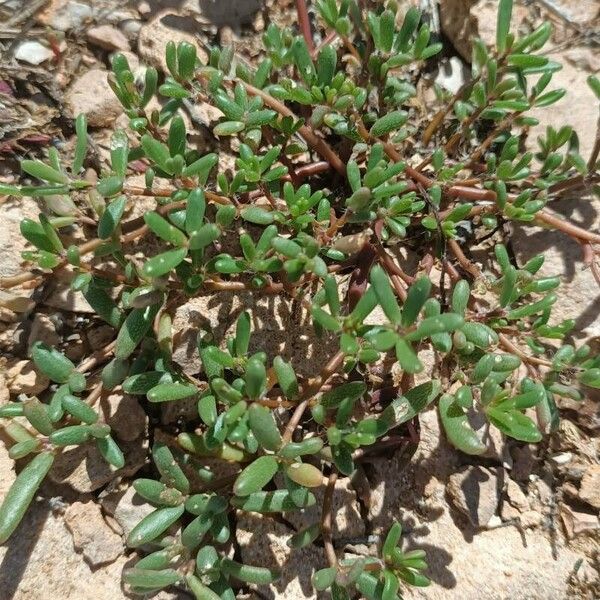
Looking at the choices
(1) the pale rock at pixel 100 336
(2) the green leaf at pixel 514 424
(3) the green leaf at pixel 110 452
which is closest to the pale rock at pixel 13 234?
(1) the pale rock at pixel 100 336

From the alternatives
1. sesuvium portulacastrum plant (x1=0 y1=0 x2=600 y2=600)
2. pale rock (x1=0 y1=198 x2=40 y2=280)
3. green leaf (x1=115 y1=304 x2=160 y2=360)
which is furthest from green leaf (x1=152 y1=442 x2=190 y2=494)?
pale rock (x1=0 y1=198 x2=40 y2=280)

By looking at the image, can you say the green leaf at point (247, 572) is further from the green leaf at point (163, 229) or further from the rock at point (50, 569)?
the green leaf at point (163, 229)

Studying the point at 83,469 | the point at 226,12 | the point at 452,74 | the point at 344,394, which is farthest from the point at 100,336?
the point at 452,74

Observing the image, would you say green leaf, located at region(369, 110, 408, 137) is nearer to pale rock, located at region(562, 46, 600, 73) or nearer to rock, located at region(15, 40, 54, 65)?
pale rock, located at region(562, 46, 600, 73)

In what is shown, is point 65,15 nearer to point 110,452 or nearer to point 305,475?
point 110,452

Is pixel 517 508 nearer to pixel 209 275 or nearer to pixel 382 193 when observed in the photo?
pixel 382 193

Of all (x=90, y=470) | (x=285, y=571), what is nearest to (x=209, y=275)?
(x=90, y=470)
